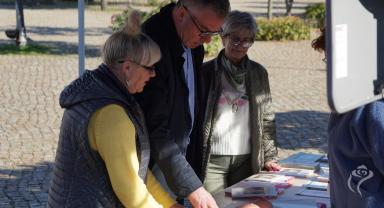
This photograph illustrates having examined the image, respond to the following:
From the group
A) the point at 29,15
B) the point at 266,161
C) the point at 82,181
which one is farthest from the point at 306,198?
the point at 29,15

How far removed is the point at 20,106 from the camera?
9953mm

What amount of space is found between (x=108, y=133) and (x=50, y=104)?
8061 mm

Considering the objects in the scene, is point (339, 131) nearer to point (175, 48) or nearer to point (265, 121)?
point (175, 48)

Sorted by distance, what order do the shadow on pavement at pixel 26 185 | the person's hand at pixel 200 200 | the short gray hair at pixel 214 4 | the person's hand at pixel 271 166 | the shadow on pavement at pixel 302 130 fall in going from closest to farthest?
the person's hand at pixel 200 200
the short gray hair at pixel 214 4
the person's hand at pixel 271 166
the shadow on pavement at pixel 26 185
the shadow on pavement at pixel 302 130

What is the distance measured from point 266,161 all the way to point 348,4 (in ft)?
7.43

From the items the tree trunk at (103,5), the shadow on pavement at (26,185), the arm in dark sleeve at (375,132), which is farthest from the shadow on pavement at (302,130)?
the tree trunk at (103,5)

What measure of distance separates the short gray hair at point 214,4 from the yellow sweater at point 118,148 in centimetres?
70

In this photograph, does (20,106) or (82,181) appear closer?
(82,181)

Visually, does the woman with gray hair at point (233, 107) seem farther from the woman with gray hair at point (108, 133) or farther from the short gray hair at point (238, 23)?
the woman with gray hair at point (108, 133)

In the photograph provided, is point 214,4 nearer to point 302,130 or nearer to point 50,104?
point 302,130

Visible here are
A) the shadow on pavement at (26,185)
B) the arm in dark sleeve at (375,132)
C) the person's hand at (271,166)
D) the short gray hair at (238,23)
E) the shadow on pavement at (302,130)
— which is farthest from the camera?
the shadow on pavement at (302,130)

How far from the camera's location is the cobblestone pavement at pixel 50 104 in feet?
22.1

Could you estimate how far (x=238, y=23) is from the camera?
354cm

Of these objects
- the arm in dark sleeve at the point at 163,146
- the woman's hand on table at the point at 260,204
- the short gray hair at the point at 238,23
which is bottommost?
the woman's hand on table at the point at 260,204
